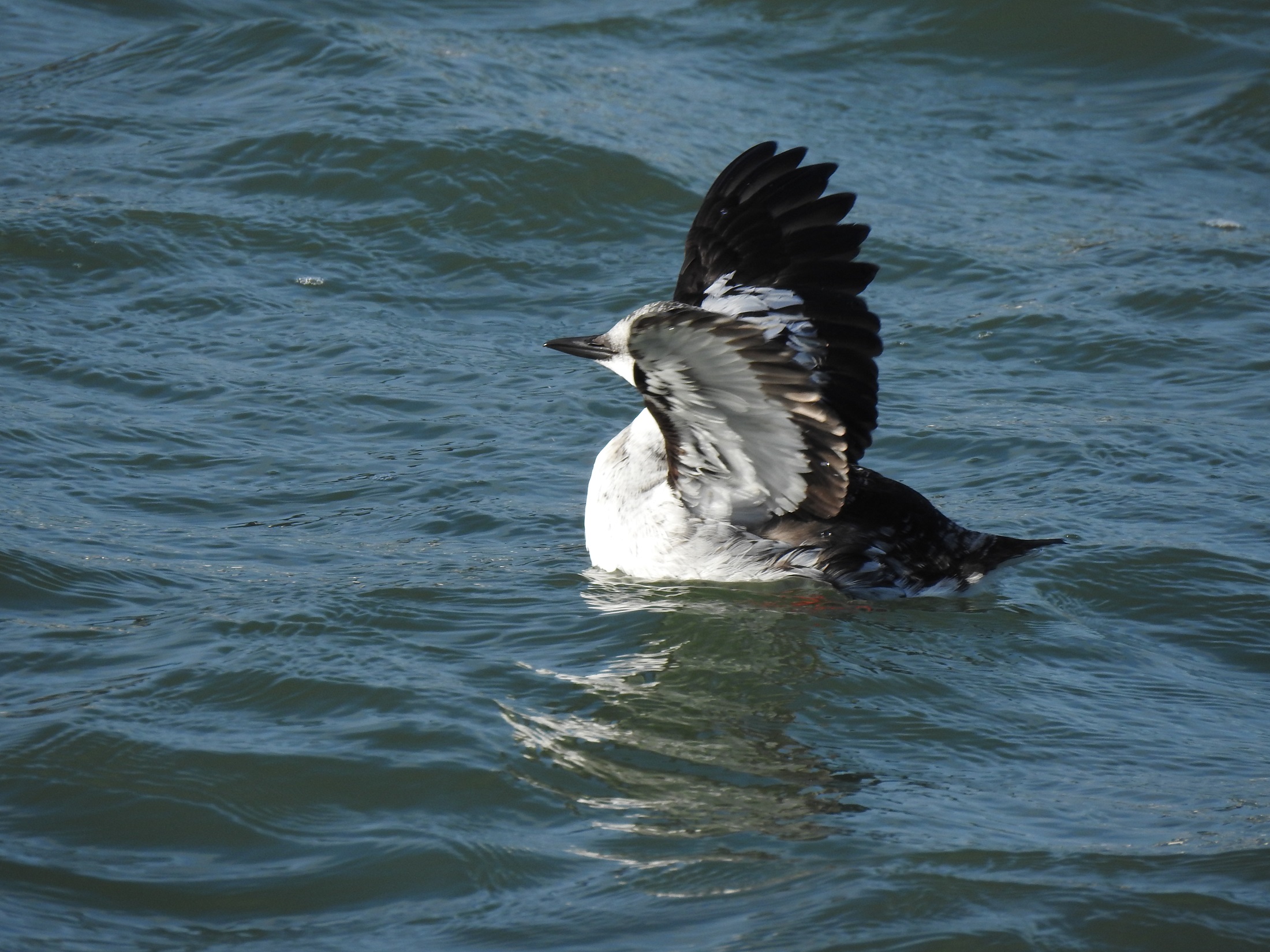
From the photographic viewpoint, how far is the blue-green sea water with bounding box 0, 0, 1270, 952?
4059mm

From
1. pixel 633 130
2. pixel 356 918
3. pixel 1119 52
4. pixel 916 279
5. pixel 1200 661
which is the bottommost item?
pixel 356 918

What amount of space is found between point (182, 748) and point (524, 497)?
2409 mm

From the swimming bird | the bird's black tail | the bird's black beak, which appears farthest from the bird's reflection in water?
the bird's black beak

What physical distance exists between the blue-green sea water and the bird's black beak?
0.89 metres

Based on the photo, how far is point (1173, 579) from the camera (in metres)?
5.86

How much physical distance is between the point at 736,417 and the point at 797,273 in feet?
2.30

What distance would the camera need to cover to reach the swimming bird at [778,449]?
542 cm

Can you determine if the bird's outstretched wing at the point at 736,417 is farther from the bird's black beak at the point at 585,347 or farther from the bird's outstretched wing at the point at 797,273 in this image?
the bird's black beak at the point at 585,347

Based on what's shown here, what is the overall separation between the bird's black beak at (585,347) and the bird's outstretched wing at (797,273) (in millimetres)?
391

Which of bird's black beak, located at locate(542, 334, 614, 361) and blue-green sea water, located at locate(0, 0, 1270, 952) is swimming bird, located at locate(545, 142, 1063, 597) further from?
blue-green sea water, located at locate(0, 0, 1270, 952)

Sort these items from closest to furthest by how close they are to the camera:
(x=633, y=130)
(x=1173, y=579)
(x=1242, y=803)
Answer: (x=1242, y=803) < (x=1173, y=579) < (x=633, y=130)

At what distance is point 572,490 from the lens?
6848 millimetres

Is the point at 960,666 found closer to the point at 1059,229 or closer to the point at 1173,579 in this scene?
the point at 1173,579

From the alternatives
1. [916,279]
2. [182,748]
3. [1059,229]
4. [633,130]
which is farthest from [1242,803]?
[633,130]
